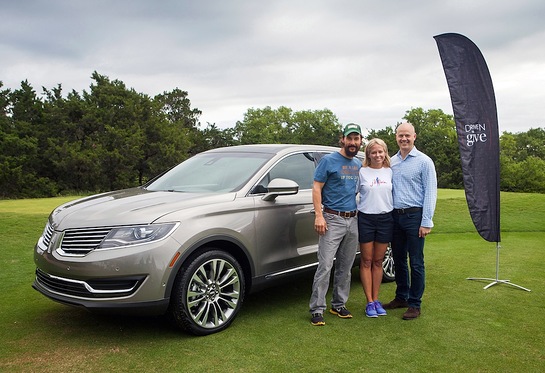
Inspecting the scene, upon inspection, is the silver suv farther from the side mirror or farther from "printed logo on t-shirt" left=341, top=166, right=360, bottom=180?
"printed logo on t-shirt" left=341, top=166, right=360, bottom=180

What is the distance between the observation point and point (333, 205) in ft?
15.8

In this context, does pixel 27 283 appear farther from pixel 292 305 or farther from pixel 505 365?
pixel 505 365

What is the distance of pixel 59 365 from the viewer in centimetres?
374

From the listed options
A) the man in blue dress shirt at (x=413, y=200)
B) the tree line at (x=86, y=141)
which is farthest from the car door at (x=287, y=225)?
the tree line at (x=86, y=141)

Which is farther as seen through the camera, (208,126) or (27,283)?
(208,126)

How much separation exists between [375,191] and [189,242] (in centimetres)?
197

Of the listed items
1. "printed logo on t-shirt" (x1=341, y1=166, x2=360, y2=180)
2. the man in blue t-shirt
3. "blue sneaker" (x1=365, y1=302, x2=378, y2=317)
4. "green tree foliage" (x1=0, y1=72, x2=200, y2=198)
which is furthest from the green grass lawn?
"green tree foliage" (x1=0, y1=72, x2=200, y2=198)

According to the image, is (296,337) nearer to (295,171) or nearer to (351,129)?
(295,171)

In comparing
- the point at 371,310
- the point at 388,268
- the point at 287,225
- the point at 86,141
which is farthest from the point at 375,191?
the point at 86,141

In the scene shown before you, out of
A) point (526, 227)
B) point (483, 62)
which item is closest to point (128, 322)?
point (483, 62)

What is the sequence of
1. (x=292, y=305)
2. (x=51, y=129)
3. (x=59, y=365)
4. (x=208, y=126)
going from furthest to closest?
(x=208, y=126) → (x=51, y=129) → (x=292, y=305) → (x=59, y=365)

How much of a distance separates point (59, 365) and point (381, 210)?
3192 mm

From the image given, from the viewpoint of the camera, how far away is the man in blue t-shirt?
4.76 m

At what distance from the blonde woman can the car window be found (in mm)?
747
